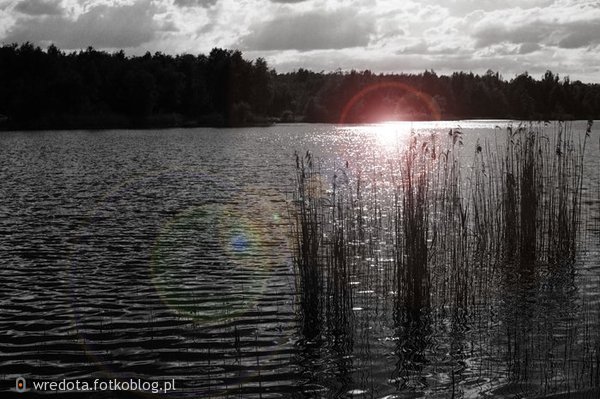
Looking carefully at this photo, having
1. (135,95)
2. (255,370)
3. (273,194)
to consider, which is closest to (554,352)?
(255,370)

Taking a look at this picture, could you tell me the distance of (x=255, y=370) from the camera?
1104 cm

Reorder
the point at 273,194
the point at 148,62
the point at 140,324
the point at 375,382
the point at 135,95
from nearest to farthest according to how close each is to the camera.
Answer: the point at 375,382 < the point at 140,324 < the point at 273,194 < the point at 135,95 < the point at 148,62

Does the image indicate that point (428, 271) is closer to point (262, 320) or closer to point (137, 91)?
point (262, 320)

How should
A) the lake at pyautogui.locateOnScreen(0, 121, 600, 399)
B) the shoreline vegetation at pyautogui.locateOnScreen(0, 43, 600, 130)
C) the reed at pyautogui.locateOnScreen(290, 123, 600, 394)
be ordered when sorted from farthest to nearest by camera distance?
1. the shoreline vegetation at pyautogui.locateOnScreen(0, 43, 600, 130)
2. the reed at pyautogui.locateOnScreen(290, 123, 600, 394)
3. the lake at pyautogui.locateOnScreen(0, 121, 600, 399)

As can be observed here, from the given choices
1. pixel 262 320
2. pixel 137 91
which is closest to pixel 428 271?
pixel 262 320

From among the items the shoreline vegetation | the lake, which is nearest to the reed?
the lake

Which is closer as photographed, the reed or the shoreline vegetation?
the reed

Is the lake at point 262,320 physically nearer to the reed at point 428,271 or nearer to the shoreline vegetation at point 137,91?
the reed at point 428,271

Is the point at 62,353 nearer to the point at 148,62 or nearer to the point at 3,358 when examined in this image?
the point at 3,358

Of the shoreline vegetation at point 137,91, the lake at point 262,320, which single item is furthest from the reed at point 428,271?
the shoreline vegetation at point 137,91

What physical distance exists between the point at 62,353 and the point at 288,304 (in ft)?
16.2

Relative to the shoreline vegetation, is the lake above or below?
below

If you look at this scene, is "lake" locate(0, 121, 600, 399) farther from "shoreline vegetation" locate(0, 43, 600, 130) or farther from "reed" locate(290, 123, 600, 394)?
"shoreline vegetation" locate(0, 43, 600, 130)

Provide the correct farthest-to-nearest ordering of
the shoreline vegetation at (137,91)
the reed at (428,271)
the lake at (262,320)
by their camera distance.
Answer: the shoreline vegetation at (137,91) < the reed at (428,271) < the lake at (262,320)
